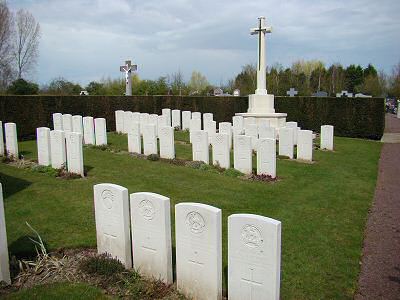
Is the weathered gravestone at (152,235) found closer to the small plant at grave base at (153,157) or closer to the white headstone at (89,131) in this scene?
the small plant at grave base at (153,157)

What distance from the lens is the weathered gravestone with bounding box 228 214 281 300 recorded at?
3.54m

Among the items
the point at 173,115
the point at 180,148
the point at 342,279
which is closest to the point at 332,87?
the point at 173,115

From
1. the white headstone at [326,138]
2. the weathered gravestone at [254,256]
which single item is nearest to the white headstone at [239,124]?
the white headstone at [326,138]

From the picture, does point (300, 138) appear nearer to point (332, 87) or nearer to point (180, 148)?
point (180, 148)

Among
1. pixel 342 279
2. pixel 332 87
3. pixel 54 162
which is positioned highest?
pixel 332 87

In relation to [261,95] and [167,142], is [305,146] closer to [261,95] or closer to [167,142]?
[167,142]

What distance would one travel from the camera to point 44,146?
1029cm

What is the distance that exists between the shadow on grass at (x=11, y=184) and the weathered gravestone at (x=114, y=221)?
4008 millimetres

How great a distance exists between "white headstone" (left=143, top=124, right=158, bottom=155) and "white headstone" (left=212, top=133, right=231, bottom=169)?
2668mm

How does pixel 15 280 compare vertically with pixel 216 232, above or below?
below

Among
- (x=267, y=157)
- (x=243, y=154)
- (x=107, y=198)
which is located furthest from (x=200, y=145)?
(x=107, y=198)

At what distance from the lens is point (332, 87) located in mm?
51406

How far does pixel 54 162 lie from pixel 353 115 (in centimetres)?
1575

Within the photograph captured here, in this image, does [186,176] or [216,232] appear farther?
[186,176]
